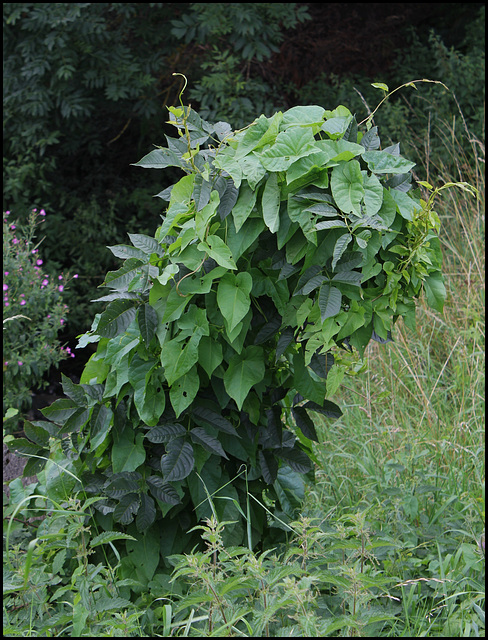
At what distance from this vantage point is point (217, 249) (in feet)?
4.72

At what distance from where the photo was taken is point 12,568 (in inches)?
73.6

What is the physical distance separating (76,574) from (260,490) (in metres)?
0.58

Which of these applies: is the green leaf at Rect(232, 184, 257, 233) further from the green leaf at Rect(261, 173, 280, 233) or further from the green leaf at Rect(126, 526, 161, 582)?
the green leaf at Rect(126, 526, 161, 582)

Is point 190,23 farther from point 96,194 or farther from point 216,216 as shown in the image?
point 216,216

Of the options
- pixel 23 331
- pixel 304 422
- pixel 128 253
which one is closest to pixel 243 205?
pixel 128 253

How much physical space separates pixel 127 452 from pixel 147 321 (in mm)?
421

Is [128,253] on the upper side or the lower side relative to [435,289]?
upper

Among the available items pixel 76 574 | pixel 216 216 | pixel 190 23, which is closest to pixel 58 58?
pixel 190 23

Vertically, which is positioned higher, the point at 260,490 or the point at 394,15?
the point at 394,15

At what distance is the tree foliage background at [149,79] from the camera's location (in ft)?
16.1

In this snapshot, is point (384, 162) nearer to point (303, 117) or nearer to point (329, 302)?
point (303, 117)

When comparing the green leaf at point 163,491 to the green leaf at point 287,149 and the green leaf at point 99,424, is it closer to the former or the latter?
the green leaf at point 99,424

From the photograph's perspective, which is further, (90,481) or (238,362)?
(90,481)

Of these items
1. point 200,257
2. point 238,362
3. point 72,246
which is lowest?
point 72,246
